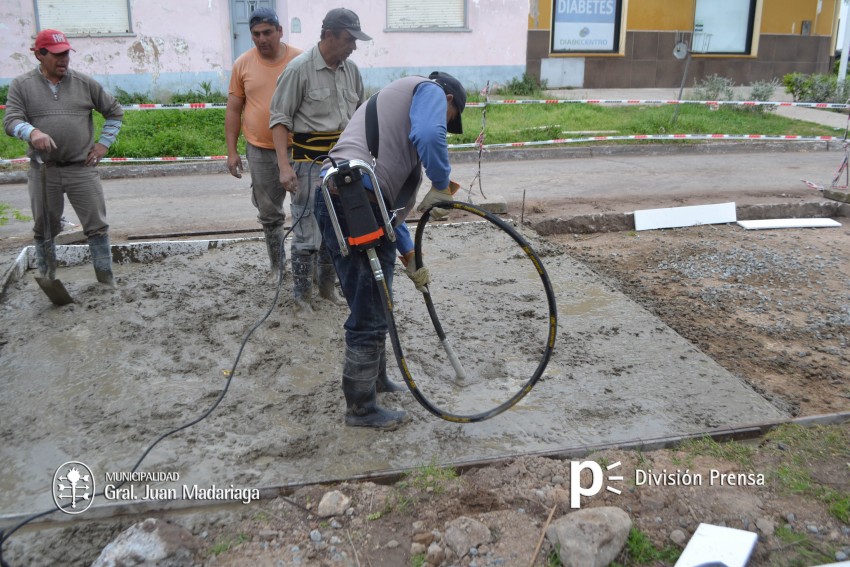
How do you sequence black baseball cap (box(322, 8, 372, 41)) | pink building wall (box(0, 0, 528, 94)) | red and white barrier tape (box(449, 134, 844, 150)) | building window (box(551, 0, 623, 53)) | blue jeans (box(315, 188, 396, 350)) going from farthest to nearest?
building window (box(551, 0, 623, 53)), pink building wall (box(0, 0, 528, 94)), red and white barrier tape (box(449, 134, 844, 150)), black baseball cap (box(322, 8, 372, 41)), blue jeans (box(315, 188, 396, 350))

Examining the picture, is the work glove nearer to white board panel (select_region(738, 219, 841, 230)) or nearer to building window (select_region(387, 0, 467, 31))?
white board panel (select_region(738, 219, 841, 230))

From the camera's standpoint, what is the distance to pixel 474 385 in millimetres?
4148

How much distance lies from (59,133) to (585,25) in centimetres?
1496

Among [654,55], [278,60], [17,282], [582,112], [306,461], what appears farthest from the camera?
[654,55]

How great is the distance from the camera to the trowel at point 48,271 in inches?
198

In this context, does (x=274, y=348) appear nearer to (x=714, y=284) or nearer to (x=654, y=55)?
(x=714, y=284)

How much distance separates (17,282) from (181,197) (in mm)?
3744

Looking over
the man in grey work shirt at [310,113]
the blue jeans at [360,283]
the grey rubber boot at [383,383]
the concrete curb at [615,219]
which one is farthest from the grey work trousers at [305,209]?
the concrete curb at [615,219]

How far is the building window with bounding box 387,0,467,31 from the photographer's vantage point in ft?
51.5

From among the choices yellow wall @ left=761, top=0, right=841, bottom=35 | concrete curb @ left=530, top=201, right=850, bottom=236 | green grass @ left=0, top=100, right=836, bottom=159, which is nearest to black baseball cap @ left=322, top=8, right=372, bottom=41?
concrete curb @ left=530, top=201, right=850, bottom=236

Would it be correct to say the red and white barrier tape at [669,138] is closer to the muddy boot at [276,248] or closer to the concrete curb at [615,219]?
the concrete curb at [615,219]

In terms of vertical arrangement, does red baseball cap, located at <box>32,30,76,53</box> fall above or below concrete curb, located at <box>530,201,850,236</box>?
above

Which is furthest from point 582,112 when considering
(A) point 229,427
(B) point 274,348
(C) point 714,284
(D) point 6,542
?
(D) point 6,542

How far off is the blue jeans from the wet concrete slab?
494 mm
